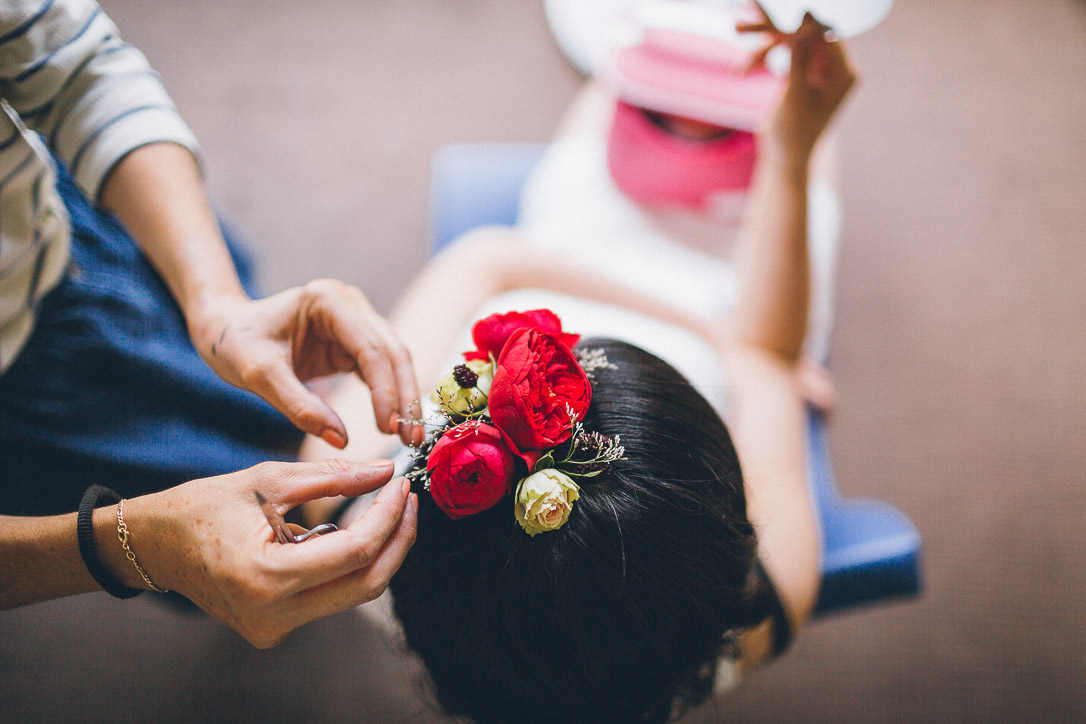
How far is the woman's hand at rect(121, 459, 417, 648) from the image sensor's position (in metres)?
0.47

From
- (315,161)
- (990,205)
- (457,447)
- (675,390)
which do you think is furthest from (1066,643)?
(315,161)

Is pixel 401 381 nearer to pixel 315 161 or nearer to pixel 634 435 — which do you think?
pixel 634 435

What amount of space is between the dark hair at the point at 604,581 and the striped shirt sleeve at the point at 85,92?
616 mm

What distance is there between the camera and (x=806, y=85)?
0.96 meters

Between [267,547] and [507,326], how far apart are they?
277mm

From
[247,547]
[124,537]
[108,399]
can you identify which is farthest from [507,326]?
[108,399]

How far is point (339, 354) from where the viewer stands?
726 mm

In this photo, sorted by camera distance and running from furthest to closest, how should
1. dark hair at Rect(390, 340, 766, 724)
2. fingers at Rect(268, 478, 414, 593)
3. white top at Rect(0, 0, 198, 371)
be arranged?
white top at Rect(0, 0, 198, 371)
dark hair at Rect(390, 340, 766, 724)
fingers at Rect(268, 478, 414, 593)

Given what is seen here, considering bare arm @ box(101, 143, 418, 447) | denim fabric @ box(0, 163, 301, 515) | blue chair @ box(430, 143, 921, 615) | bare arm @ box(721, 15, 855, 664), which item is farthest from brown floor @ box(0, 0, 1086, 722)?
bare arm @ box(101, 143, 418, 447)

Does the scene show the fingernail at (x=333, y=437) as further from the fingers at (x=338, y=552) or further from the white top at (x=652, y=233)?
the white top at (x=652, y=233)

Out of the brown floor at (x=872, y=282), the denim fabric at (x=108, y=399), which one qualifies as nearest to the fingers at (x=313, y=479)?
the denim fabric at (x=108, y=399)

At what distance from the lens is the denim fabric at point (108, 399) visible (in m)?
0.73

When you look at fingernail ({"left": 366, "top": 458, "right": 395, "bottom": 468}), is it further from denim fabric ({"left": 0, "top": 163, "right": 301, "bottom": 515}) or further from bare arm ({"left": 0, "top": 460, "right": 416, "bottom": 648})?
denim fabric ({"left": 0, "top": 163, "right": 301, "bottom": 515})

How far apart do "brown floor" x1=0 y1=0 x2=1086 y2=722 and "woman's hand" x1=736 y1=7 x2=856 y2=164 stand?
2.91 feet
